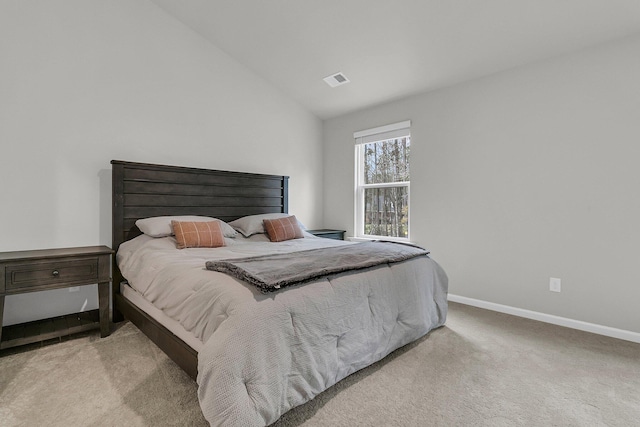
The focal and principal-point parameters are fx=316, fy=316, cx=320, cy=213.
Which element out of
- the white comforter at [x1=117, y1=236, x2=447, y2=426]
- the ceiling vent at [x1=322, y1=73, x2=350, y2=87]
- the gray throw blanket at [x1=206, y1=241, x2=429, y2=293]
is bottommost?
the white comforter at [x1=117, y1=236, x2=447, y2=426]

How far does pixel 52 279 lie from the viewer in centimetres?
224

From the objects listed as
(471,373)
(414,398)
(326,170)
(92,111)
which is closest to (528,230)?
(471,373)

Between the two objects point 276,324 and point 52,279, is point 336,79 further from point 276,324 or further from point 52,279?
point 52,279

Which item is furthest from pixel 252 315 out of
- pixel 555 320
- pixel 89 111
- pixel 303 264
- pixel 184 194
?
pixel 555 320

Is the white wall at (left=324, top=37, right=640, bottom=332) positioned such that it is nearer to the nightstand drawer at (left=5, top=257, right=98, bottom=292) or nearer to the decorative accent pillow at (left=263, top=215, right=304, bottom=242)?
the decorative accent pillow at (left=263, top=215, right=304, bottom=242)

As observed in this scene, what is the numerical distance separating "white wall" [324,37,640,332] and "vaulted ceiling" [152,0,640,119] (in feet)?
0.79

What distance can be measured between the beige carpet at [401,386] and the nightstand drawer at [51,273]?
18.3 inches

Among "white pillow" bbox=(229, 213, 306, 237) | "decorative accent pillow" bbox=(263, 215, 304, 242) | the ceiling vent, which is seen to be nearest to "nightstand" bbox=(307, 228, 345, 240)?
"decorative accent pillow" bbox=(263, 215, 304, 242)

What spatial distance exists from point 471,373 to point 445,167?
2.20 metres

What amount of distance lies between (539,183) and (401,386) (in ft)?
7.40

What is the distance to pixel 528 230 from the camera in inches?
115

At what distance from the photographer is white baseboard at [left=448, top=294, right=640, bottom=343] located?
8.09 feet

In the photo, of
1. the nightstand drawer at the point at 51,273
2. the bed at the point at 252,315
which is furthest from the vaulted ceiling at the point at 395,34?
the nightstand drawer at the point at 51,273

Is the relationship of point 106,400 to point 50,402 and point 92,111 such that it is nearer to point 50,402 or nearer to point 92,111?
point 50,402
